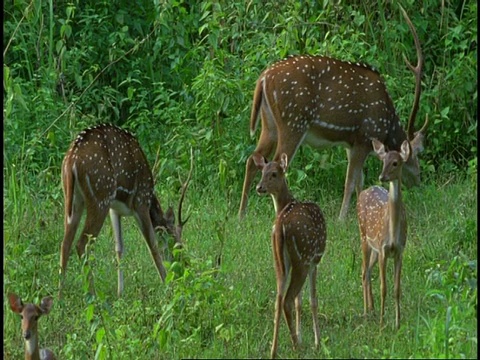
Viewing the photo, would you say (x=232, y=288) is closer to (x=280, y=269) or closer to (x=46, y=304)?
(x=280, y=269)

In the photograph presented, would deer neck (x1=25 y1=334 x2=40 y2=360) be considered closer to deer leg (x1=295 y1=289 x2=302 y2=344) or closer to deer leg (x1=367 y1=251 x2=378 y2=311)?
deer leg (x1=295 y1=289 x2=302 y2=344)

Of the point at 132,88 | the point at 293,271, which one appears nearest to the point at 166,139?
the point at 132,88

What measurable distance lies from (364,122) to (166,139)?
6.51ft

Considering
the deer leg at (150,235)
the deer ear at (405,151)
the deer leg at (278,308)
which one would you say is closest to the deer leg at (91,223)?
the deer leg at (150,235)

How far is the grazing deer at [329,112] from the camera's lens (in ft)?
36.9

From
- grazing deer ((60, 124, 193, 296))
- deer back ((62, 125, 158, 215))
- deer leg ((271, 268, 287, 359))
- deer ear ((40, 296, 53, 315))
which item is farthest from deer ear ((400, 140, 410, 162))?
deer ear ((40, 296, 53, 315))

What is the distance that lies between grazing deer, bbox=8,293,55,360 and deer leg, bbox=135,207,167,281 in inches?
61.6

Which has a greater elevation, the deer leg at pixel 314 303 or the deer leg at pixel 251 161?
the deer leg at pixel 314 303

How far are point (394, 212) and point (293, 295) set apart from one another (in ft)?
2.98

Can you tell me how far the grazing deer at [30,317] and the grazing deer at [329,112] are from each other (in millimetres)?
3125

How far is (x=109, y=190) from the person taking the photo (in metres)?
10.0

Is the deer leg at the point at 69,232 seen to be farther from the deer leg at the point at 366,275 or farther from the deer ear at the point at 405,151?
the deer ear at the point at 405,151

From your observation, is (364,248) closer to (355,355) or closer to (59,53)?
(355,355)

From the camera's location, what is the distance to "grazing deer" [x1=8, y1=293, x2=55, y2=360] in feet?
28.0
